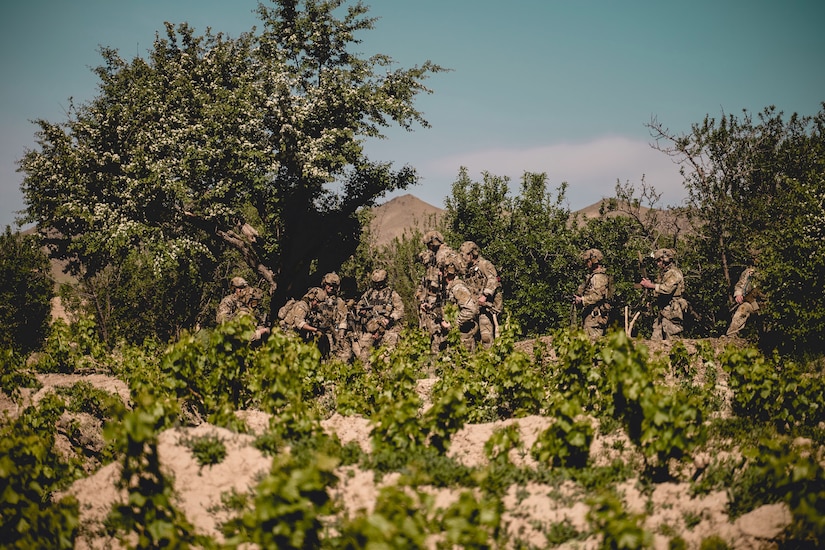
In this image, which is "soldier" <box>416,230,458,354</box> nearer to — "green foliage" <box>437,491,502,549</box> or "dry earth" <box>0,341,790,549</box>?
"dry earth" <box>0,341,790,549</box>

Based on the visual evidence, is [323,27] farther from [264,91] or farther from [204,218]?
[204,218]

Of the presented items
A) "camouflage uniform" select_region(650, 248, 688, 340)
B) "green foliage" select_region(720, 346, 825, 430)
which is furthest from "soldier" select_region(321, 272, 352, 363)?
"green foliage" select_region(720, 346, 825, 430)

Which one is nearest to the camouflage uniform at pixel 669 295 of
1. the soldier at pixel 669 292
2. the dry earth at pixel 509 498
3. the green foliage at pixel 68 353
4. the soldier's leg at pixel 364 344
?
the soldier at pixel 669 292

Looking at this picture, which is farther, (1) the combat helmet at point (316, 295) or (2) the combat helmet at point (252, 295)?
(1) the combat helmet at point (316, 295)

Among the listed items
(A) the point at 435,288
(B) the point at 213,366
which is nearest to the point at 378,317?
(A) the point at 435,288

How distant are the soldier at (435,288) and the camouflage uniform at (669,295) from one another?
16.0 feet

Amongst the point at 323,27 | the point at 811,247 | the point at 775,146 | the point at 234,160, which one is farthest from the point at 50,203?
the point at 775,146

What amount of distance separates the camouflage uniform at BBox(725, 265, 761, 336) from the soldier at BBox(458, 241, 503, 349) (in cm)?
542

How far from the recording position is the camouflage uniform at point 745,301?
11281 mm

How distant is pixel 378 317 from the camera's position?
42.4 feet

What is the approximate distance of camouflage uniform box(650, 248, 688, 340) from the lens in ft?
37.4

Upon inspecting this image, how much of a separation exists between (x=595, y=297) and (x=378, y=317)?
17.7 ft

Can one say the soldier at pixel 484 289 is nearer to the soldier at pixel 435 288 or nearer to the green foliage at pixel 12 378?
the soldier at pixel 435 288

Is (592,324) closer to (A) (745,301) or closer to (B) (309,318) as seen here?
(A) (745,301)
